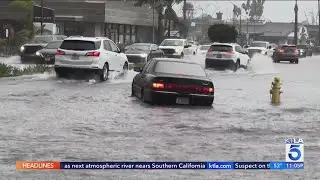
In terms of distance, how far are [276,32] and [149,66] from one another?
125997 millimetres

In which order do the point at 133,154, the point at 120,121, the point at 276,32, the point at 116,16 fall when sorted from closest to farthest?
the point at 133,154, the point at 120,121, the point at 116,16, the point at 276,32

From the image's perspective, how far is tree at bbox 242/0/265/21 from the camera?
185 metres

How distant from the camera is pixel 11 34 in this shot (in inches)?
1961

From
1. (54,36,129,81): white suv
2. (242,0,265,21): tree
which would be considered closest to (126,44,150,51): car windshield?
(54,36,129,81): white suv

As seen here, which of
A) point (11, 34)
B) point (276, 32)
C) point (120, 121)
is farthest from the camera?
point (276, 32)

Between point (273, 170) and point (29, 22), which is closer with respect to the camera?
point (273, 170)

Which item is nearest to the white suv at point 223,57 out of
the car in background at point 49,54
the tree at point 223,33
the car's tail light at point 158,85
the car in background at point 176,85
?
the car in background at point 49,54

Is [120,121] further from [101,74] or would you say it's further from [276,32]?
[276,32]

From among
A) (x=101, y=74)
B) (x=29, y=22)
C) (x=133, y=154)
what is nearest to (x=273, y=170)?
(x=133, y=154)

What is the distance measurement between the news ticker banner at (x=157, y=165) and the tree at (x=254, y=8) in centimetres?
17825

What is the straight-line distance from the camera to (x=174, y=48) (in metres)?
48.2

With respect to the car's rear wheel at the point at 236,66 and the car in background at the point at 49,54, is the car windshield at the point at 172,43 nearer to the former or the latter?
the car's rear wheel at the point at 236,66

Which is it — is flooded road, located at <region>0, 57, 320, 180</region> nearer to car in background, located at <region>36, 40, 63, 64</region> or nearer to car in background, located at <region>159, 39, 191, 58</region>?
car in background, located at <region>36, 40, 63, 64</region>

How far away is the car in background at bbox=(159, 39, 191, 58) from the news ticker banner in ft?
128
